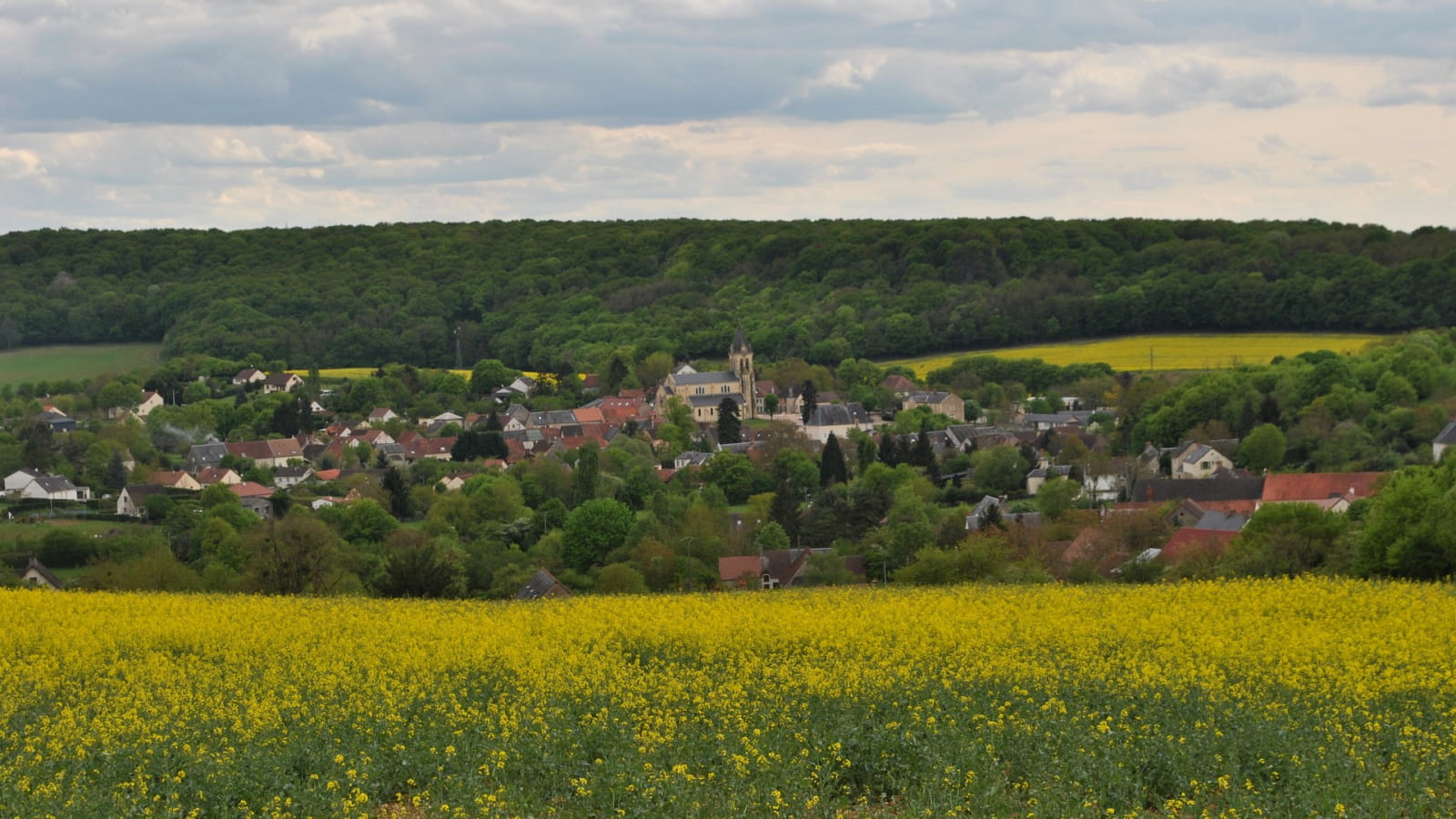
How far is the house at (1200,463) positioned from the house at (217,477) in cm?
4641

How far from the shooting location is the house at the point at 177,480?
3285 inches

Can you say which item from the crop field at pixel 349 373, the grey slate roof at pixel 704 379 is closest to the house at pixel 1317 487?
the grey slate roof at pixel 704 379

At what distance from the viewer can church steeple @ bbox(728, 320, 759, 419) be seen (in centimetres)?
12644

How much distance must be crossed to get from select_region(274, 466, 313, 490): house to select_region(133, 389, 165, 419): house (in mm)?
26643

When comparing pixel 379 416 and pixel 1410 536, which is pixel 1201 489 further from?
pixel 379 416

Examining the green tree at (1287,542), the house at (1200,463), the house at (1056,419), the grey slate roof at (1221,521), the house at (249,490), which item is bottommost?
the house at (249,490)

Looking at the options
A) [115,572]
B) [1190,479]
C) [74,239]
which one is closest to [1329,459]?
[1190,479]

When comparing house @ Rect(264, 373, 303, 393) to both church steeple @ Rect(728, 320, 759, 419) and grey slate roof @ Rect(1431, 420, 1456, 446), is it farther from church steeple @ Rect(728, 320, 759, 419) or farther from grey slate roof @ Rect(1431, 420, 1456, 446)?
grey slate roof @ Rect(1431, 420, 1456, 446)

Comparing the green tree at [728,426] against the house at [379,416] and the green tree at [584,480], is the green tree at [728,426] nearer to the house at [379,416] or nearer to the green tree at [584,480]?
the house at [379,416]

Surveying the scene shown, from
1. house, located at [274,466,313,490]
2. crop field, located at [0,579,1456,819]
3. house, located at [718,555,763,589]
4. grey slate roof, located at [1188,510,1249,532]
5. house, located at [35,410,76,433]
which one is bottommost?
house, located at [274,466,313,490]

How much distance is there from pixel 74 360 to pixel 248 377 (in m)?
22.8

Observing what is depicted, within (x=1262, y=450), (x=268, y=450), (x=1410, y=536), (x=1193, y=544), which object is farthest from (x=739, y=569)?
(x=268, y=450)

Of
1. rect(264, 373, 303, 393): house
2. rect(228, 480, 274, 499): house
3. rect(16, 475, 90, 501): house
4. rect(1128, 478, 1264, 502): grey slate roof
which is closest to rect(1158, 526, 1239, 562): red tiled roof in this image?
rect(1128, 478, 1264, 502): grey slate roof

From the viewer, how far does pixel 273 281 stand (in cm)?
17362
